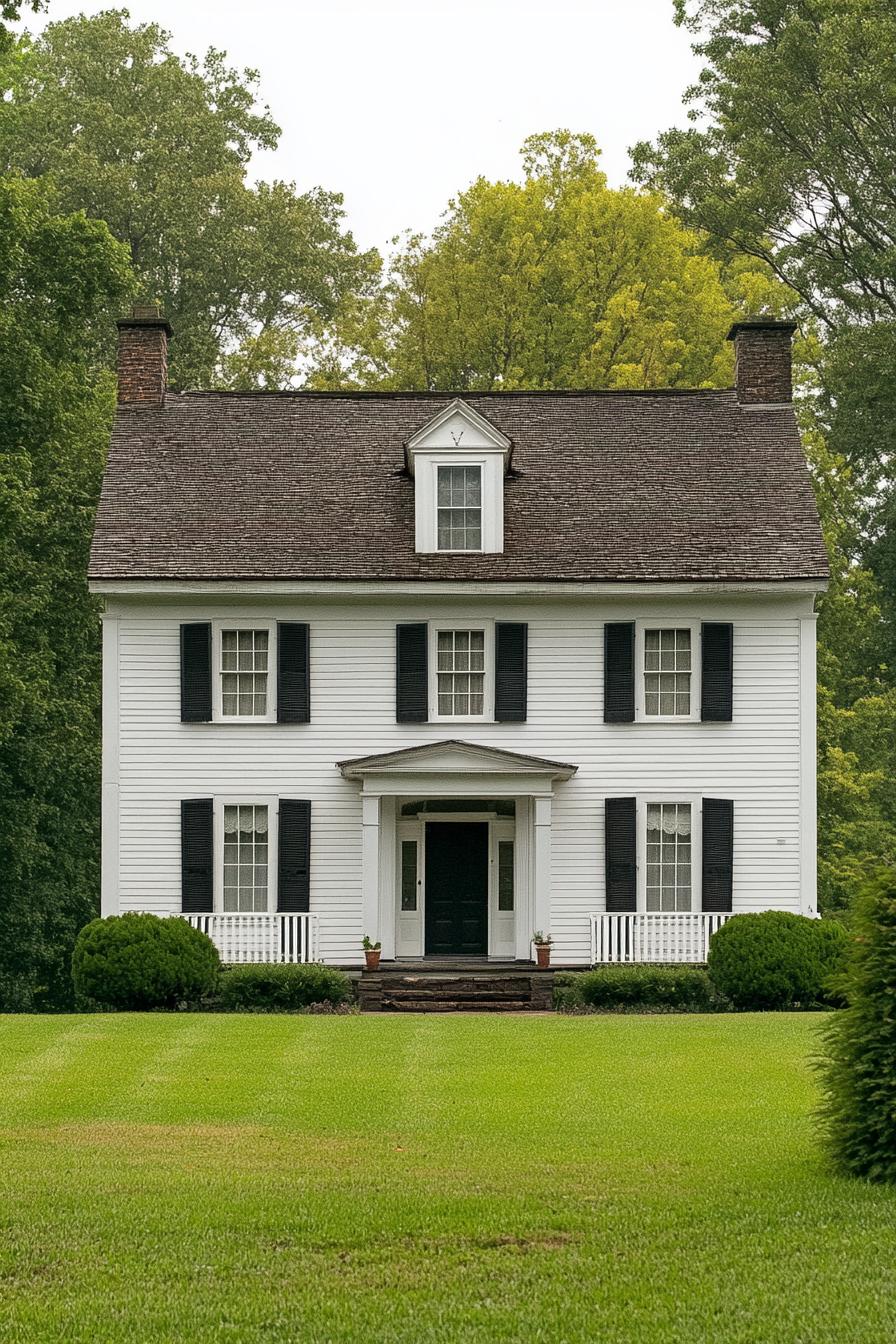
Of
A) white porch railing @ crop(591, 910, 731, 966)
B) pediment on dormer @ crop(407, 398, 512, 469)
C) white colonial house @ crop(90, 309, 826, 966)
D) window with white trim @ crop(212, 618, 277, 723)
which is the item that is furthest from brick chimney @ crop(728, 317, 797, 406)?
window with white trim @ crop(212, 618, 277, 723)

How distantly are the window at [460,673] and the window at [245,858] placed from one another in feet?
10.8

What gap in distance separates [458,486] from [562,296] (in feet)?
63.9

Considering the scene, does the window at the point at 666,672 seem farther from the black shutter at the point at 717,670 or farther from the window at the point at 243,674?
the window at the point at 243,674

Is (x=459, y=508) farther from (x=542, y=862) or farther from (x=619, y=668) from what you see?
(x=542, y=862)

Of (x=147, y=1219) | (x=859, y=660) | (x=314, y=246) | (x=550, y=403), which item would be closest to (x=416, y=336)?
(x=314, y=246)

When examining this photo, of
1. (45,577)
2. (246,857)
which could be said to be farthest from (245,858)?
(45,577)

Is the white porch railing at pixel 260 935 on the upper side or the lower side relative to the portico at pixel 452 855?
lower

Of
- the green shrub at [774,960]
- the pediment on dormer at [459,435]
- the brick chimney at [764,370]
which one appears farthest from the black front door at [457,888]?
the brick chimney at [764,370]

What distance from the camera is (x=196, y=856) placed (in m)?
29.2

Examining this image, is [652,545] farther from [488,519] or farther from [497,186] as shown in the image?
[497,186]

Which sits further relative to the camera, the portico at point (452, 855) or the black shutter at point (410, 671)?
the black shutter at point (410, 671)

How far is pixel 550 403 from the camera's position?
109 ft

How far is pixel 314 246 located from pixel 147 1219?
159ft

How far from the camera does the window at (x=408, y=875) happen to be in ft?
98.8
